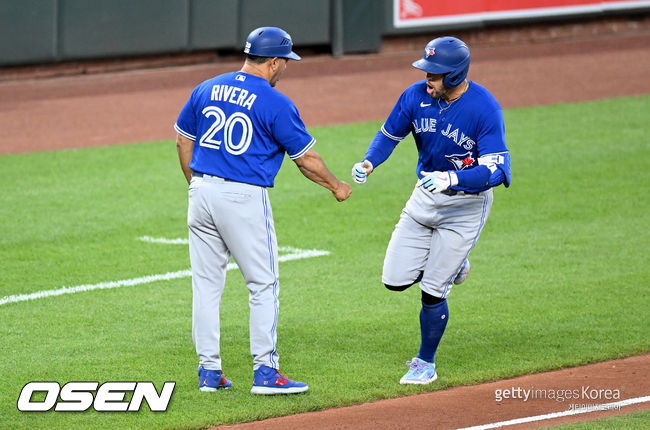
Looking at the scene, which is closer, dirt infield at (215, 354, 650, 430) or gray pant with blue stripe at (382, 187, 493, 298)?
dirt infield at (215, 354, 650, 430)

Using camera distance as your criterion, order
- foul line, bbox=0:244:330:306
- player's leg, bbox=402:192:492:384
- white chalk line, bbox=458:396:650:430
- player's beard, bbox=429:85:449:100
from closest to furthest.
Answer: white chalk line, bbox=458:396:650:430 → player's beard, bbox=429:85:449:100 → player's leg, bbox=402:192:492:384 → foul line, bbox=0:244:330:306

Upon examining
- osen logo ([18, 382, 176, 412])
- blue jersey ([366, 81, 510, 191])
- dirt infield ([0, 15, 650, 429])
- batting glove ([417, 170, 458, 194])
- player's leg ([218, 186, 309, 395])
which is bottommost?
dirt infield ([0, 15, 650, 429])

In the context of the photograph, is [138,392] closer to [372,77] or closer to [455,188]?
[455,188]

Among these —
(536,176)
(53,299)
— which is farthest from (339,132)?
(53,299)

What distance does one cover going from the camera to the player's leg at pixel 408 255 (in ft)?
21.4

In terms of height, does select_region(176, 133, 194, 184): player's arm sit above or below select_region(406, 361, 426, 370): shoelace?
above

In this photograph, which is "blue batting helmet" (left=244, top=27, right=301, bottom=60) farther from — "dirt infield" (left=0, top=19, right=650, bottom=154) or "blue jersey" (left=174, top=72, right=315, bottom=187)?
"dirt infield" (left=0, top=19, right=650, bottom=154)

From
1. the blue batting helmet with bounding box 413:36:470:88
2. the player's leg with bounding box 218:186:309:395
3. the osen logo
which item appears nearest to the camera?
the osen logo

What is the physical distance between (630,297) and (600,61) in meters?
12.9

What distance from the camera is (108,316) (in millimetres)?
7762

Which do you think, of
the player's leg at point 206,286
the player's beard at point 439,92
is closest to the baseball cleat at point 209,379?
the player's leg at point 206,286

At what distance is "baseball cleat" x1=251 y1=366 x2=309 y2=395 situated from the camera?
612 cm

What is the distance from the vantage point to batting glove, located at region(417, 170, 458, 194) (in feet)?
19.7

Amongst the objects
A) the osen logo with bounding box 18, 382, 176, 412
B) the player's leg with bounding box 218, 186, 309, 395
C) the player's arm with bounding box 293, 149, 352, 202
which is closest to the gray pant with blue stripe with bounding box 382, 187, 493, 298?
the player's arm with bounding box 293, 149, 352, 202
